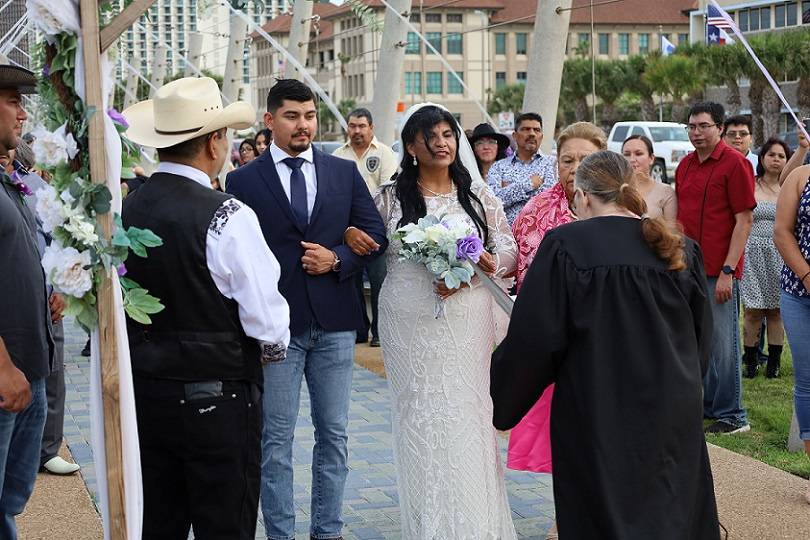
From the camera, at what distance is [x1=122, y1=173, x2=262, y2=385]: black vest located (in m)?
4.09

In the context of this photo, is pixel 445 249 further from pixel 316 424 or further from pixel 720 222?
pixel 720 222

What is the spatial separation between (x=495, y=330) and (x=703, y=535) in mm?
1804

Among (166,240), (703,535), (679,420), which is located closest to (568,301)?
(679,420)

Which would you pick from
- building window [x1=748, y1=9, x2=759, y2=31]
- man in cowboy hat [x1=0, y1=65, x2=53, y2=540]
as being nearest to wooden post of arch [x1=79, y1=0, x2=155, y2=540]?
man in cowboy hat [x1=0, y1=65, x2=53, y2=540]

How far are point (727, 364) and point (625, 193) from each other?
4.38 meters

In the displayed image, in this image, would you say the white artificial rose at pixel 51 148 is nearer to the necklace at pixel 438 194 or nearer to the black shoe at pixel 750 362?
the necklace at pixel 438 194

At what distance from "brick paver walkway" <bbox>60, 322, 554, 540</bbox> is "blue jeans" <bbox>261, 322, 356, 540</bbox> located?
0.41 meters

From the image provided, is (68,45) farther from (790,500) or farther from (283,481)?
(790,500)

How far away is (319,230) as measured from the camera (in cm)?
547

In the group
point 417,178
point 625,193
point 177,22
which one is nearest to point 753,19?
point 177,22

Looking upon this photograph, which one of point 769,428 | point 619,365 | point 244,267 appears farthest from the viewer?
point 769,428

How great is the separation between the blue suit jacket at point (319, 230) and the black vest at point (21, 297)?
47.0 inches

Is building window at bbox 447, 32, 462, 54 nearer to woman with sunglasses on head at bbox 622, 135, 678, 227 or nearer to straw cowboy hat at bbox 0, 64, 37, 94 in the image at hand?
woman with sunglasses on head at bbox 622, 135, 678, 227

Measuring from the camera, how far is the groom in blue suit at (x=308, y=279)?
17.8 ft
